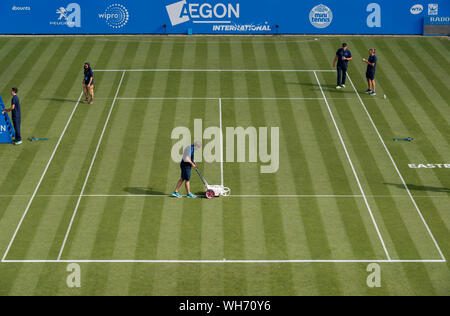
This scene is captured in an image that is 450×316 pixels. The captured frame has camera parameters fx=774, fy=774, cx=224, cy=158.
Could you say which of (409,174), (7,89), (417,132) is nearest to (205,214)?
(409,174)

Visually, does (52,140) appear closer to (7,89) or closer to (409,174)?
(7,89)

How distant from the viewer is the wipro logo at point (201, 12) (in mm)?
48375

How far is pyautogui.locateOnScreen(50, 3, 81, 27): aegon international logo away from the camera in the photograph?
48.4 meters

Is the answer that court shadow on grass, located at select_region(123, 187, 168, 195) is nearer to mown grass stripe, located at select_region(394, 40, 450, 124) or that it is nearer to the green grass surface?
the green grass surface

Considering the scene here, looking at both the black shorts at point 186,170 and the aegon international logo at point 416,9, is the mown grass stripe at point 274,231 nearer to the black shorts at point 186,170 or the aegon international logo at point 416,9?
the black shorts at point 186,170

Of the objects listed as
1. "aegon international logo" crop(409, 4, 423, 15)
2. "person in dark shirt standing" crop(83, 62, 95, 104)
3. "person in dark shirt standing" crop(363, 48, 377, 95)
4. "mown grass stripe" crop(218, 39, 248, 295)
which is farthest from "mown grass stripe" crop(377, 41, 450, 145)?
"person in dark shirt standing" crop(83, 62, 95, 104)

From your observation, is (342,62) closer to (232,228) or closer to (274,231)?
(274,231)

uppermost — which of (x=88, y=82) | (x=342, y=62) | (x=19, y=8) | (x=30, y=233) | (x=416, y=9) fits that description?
(x=19, y=8)

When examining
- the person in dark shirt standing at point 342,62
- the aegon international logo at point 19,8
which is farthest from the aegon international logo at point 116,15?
the person in dark shirt standing at point 342,62

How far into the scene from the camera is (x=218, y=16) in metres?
48.6

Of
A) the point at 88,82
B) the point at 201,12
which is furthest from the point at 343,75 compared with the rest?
the point at 88,82

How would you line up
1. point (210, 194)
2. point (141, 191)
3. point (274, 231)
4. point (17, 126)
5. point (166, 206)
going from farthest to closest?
point (17, 126), point (141, 191), point (210, 194), point (166, 206), point (274, 231)

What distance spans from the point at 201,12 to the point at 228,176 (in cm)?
2039
